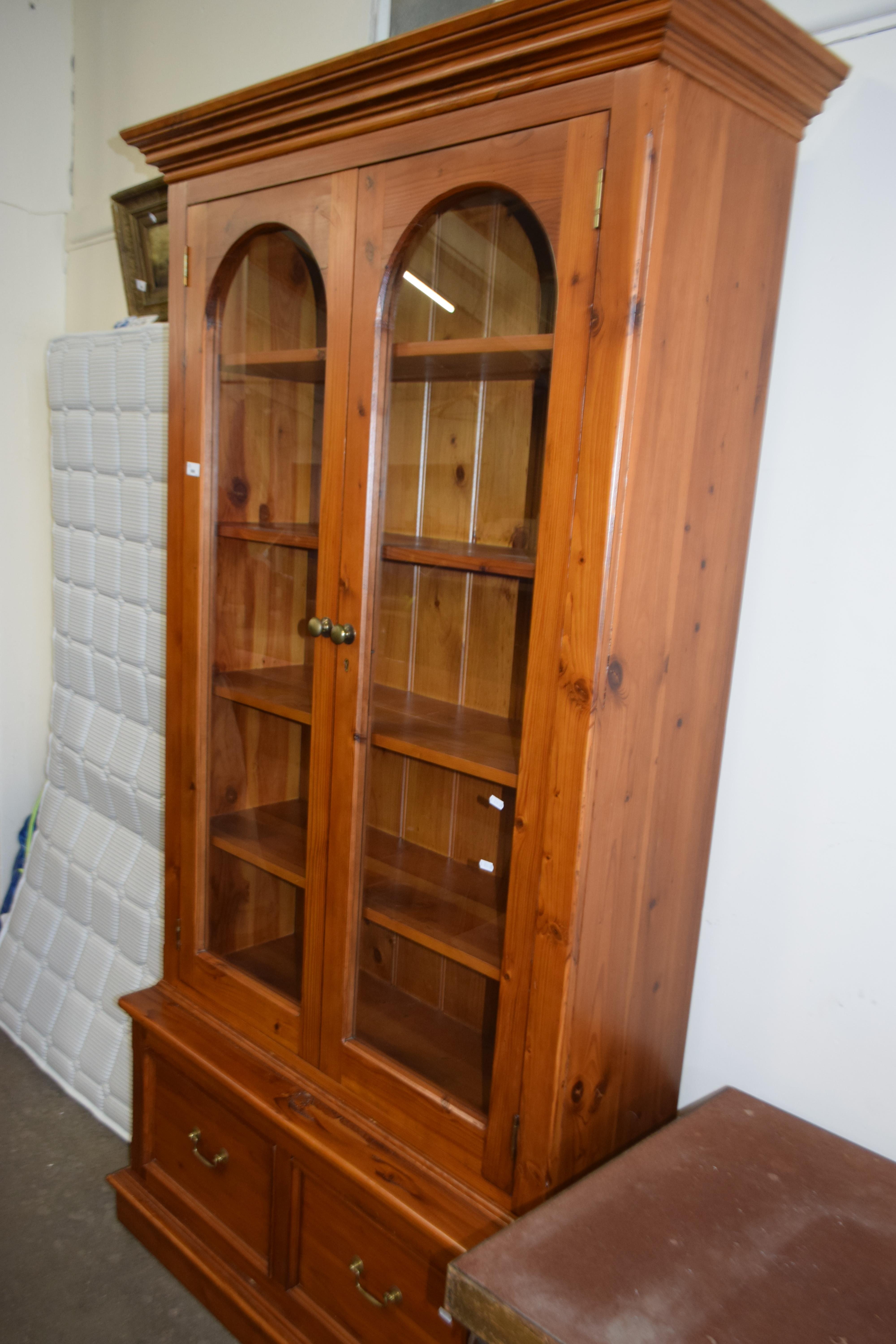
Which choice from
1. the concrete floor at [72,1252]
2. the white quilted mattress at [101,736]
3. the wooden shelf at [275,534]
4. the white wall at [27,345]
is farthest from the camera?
the white wall at [27,345]

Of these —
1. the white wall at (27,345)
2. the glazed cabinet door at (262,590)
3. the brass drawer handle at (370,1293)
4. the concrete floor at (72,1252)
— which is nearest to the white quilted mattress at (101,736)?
the concrete floor at (72,1252)

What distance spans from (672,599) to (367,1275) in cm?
111

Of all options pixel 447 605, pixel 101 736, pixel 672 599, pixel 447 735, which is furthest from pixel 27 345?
pixel 672 599

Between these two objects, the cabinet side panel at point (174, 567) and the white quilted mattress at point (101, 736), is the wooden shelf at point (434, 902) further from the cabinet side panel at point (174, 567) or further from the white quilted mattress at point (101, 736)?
the white quilted mattress at point (101, 736)

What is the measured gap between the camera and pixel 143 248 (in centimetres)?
231

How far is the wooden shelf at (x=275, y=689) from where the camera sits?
149cm

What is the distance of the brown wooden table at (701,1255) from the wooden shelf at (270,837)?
2.19 ft

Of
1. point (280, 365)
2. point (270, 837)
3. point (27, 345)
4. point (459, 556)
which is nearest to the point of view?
point (459, 556)

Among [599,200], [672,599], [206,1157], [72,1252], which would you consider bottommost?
[72,1252]

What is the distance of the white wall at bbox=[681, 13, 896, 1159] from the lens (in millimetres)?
1202

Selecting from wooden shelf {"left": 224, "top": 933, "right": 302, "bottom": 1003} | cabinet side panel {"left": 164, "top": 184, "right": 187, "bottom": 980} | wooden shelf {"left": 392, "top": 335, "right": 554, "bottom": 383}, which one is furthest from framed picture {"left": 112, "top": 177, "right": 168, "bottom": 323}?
wooden shelf {"left": 224, "top": 933, "right": 302, "bottom": 1003}

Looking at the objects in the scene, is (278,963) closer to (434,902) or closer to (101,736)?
(434,902)

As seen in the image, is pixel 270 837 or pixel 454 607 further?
pixel 270 837

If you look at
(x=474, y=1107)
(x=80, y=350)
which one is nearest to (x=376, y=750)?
(x=474, y=1107)
